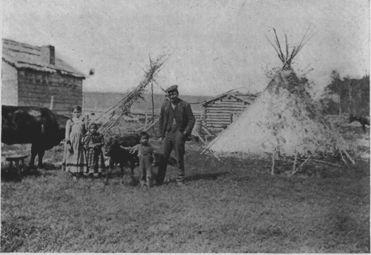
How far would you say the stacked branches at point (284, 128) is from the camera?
9.20m

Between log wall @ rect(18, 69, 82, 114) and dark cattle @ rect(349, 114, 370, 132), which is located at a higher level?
log wall @ rect(18, 69, 82, 114)

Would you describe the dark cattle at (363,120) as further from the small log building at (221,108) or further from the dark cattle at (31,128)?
the dark cattle at (31,128)

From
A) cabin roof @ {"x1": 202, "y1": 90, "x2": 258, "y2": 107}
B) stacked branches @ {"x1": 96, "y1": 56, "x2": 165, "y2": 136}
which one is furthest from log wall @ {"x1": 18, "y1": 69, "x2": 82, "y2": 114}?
cabin roof @ {"x1": 202, "y1": 90, "x2": 258, "y2": 107}

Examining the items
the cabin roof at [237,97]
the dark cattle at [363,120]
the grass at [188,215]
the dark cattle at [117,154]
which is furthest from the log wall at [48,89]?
the dark cattle at [363,120]

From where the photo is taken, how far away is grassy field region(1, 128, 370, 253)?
15.0ft

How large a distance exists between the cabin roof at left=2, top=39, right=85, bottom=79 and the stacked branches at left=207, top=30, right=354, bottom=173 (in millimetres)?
9007

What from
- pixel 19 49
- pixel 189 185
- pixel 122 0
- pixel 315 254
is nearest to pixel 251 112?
pixel 189 185

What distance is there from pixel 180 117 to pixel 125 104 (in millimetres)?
5116

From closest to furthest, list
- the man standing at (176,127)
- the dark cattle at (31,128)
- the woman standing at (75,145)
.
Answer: the man standing at (176,127) < the woman standing at (75,145) < the dark cattle at (31,128)

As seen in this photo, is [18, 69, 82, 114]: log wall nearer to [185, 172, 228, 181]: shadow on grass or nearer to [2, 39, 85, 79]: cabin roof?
[2, 39, 85, 79]: cabin roof

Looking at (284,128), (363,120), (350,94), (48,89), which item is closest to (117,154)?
(284,128)

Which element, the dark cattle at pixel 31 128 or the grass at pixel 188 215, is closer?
→ the grass at pixel 188 215

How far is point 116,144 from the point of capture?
7.37m

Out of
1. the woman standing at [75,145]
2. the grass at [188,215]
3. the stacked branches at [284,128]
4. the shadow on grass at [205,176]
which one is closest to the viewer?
the grass at [188,215]
